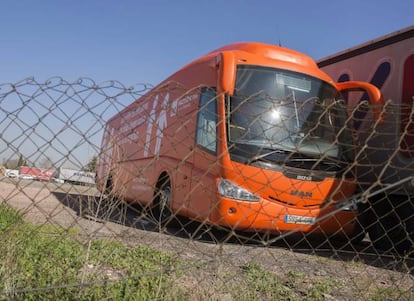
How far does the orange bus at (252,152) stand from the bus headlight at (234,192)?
1 centimetres

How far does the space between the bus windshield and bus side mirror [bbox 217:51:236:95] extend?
0.14 meters

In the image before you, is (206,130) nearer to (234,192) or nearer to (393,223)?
(234,192)

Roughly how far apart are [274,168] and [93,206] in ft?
9.24

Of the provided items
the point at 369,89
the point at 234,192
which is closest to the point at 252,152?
the point at 234,192

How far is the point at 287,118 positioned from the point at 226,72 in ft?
4.88

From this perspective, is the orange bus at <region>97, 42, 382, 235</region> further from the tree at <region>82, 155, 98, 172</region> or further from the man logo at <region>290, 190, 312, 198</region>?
the tree at <region>82, 155, 98, 172</region>

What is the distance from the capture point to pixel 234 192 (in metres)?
5.60

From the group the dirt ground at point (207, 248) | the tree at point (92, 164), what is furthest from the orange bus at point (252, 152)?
the tree at point (92, 164)

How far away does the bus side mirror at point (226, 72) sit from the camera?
562 centimetres

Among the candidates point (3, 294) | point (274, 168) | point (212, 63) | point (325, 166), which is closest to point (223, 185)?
point (274, 168)

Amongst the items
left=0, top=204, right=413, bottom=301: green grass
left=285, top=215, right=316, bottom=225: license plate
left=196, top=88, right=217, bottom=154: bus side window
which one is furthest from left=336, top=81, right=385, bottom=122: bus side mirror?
left=0, top=204, right=413, bottom=301: green grass

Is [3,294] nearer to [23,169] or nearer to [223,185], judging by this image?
[23,169]

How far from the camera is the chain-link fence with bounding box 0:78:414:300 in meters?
2.89

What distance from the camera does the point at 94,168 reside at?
124 inches
